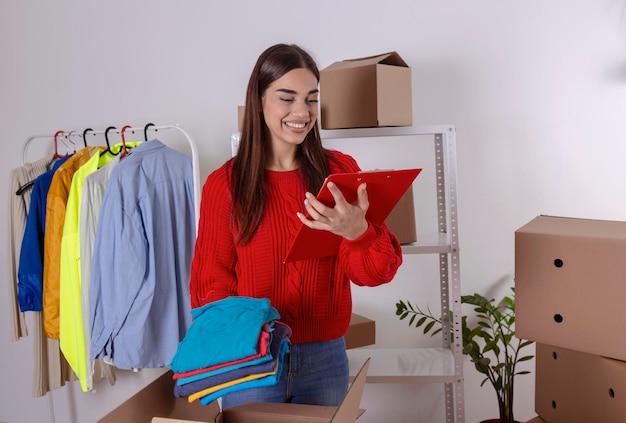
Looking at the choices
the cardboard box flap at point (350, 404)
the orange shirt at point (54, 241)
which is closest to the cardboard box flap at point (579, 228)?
the cardboard box flap at point (350, 404)

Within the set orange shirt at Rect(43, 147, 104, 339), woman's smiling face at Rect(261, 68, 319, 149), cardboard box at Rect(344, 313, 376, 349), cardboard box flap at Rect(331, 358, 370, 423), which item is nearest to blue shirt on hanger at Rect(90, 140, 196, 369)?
orange shirt at Rect(43, 147, 104, 339)

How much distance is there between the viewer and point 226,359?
41.4 inches

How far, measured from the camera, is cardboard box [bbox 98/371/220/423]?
102 centimetres

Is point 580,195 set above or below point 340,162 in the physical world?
below

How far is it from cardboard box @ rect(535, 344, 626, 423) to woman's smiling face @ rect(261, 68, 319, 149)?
2.60 feet

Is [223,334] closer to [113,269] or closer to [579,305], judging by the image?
[579,305]

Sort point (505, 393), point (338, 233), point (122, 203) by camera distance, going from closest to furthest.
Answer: point (338, 233)
point (122, 203)
point (505, 393)

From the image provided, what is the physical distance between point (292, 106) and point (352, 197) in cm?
30

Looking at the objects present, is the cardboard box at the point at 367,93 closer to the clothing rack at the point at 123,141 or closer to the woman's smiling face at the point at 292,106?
the clothing rack at the point at 123,141

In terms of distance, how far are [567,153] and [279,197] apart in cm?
162

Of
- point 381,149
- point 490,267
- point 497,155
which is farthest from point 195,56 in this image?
point 490,267

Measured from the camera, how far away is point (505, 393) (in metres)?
2.59

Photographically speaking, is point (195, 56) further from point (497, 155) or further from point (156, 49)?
point (497, 155)

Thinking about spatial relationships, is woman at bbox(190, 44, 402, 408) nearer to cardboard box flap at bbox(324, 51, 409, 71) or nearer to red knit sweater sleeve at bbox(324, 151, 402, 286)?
red knit sweater sleeve at bbox(324, 151, 402, 286)
